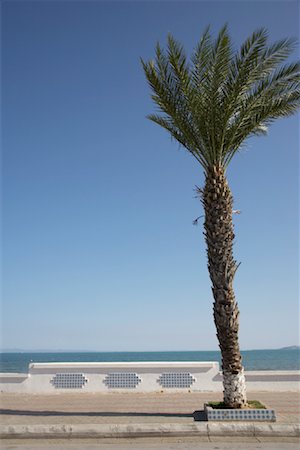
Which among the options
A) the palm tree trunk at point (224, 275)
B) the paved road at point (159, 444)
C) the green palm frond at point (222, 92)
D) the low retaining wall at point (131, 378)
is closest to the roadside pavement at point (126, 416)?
the paved road at point (159, 444)

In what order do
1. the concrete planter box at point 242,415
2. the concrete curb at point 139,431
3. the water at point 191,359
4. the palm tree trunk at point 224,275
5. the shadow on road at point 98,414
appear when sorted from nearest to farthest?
the concrete curb at point 139,431
the concrete planter box at point 242,415
the palm tree trunk at point 224,275
the shadow on road at point 98,414
the water at point 191,359

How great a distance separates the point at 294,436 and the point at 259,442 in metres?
0.85

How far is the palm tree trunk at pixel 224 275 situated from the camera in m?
9.05

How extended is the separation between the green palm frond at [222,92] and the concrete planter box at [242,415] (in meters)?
5.84

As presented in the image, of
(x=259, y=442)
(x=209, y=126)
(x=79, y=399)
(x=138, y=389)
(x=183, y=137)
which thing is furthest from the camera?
(x=138, y=389)

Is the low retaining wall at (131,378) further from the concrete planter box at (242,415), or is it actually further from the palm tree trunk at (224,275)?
the concrete planter box at (242,415)

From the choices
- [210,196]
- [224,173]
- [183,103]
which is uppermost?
[183,103]

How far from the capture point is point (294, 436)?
7.65 meters

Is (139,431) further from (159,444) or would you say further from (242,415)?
(242,415)

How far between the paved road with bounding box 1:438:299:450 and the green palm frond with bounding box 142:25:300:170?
6303 millimetres

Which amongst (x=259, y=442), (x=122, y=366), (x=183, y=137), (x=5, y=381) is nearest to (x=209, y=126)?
(x=183, y=137)

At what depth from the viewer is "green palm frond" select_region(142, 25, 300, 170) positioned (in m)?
9.49

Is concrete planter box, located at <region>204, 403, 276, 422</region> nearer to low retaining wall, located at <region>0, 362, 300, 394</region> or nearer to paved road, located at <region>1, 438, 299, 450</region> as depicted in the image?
paved road, located at <region>1, 438, 299, 450</region>

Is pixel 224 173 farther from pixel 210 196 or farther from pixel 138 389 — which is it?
pixel 138 389
